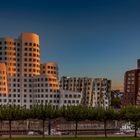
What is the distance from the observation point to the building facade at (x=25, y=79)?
18775 centimetres

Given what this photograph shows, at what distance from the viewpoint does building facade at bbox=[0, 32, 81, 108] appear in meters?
188

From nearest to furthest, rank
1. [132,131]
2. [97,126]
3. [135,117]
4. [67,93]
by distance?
[135,117]
[132,131]
[97,126]
[67,93]

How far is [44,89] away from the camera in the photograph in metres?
189

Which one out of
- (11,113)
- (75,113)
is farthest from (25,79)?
(75,113)

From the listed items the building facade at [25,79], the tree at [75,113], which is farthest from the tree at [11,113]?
the building facade at [25,79]

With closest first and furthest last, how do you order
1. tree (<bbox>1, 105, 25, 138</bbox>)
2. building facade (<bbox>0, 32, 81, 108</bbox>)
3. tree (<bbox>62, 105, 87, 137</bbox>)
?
tree (<bbox>1, 105, 25, 138</bbox>), tree (<bbox>62, 105, 87, 137</bbox>), building facade (<bbox>0, 32, 81, 108</bbox>)

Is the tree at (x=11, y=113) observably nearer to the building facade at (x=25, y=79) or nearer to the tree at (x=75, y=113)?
the tree at (x=75, y=113)

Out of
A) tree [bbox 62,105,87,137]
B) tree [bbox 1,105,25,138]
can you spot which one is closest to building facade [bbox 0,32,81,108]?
tree [bbox 62,105,87,137]

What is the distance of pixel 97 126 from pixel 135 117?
45.1 meters

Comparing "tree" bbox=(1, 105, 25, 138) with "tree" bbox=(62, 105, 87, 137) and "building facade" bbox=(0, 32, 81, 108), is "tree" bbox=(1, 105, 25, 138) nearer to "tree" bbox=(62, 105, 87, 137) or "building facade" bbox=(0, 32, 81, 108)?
"tree" bbox=(62, 105, 87, 137)

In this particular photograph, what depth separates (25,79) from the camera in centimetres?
19625

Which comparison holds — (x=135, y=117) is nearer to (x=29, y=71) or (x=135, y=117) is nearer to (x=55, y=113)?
(x=55, y=113)

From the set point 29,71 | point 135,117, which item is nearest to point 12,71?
point 29,71

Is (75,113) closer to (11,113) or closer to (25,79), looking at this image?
(11,113)
